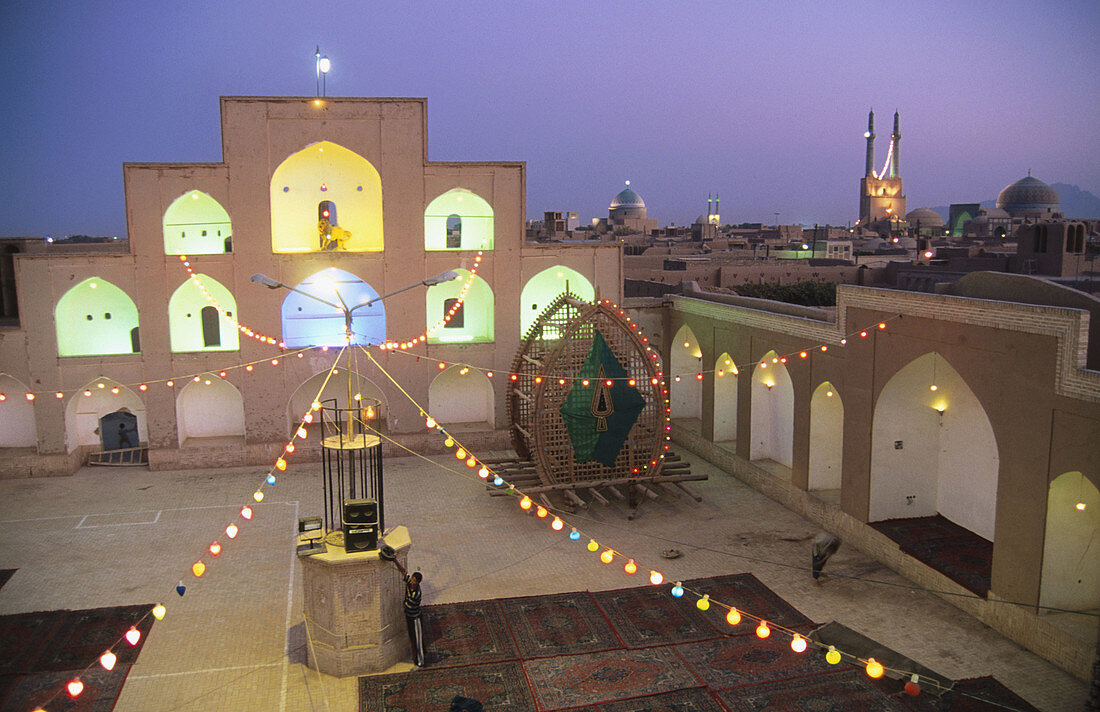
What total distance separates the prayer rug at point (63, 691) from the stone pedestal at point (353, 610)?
229 cm

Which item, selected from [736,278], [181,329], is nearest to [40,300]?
[181,329]

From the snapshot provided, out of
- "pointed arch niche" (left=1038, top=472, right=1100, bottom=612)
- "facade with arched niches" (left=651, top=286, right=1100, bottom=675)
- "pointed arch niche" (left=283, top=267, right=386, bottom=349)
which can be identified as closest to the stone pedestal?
"facade with arched niches" (left=651, top=286, right=1100, bottom=675)

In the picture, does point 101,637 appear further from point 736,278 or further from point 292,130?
point 736,278

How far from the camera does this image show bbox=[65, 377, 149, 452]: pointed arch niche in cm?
1891

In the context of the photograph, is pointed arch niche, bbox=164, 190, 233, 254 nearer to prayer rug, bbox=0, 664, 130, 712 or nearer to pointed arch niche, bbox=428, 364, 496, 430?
pointed arch niche, bbox=428, 364, 496, 430

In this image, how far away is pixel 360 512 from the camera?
9.86m

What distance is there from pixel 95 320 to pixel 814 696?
17776mm

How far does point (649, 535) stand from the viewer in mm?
14789

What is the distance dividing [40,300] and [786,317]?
15629 mm

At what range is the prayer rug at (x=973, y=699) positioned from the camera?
30.6 ft

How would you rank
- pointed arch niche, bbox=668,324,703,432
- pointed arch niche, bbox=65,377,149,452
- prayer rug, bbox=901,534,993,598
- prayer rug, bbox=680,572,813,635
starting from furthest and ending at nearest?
pointed arch niche, bbox=668,324,703,432, pointed arch niche, bbox=65,377,149,452, prayer rug, bbox=901,534,993,598, prayer rug, bbox=680,572,813,635

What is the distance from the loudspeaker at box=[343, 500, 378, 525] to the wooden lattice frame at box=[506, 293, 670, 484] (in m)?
5.82

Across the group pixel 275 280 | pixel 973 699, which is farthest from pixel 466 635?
pixel 275 280

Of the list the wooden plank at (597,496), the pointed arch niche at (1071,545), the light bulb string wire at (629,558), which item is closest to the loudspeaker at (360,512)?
the light bulb string wire at (629,558)
